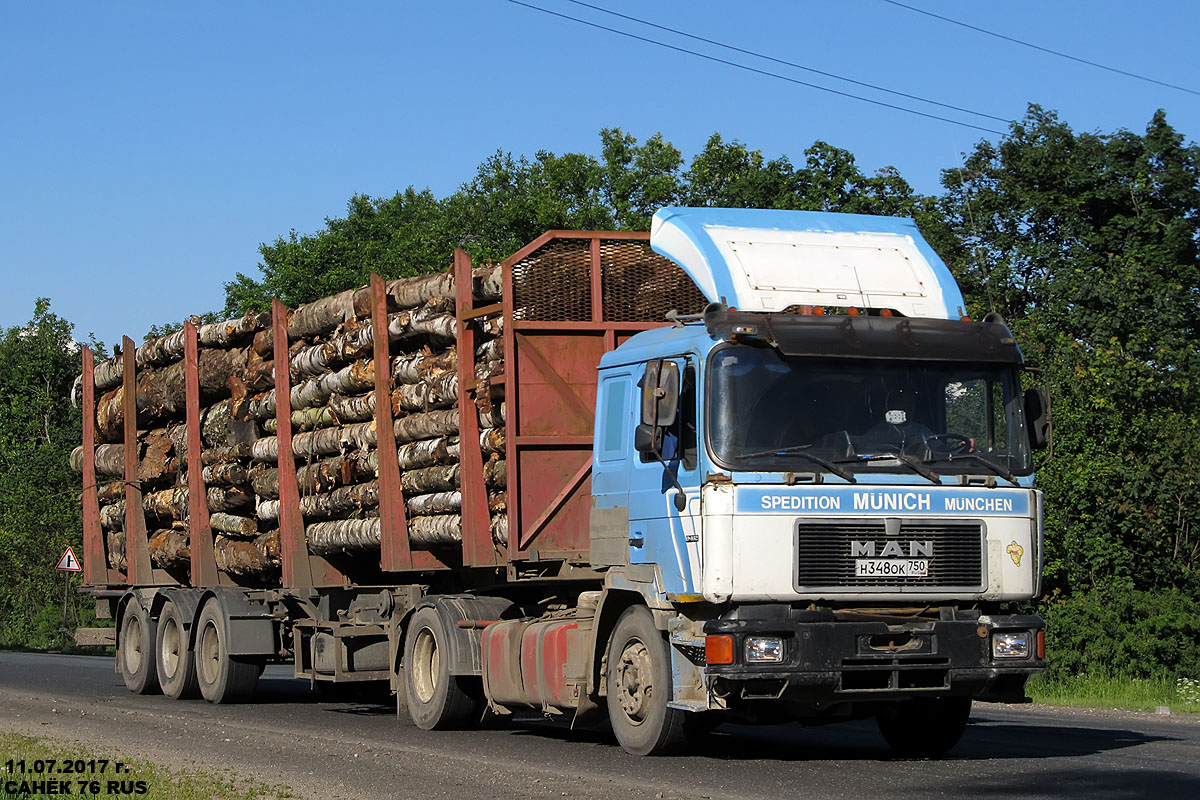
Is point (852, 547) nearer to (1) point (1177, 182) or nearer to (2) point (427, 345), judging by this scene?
(2) point (427, 345)

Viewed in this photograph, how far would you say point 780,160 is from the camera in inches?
1647

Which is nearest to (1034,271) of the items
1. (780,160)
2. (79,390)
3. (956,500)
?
(780,160)

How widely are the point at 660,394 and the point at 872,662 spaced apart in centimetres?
209

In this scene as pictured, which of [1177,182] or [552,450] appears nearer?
[552,450]

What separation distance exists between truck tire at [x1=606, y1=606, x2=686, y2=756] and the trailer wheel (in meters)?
9.30

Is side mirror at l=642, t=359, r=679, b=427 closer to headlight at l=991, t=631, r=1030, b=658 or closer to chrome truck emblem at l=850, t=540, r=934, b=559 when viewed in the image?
chrome truck emblem at l=850, t=540, r=934, b=559

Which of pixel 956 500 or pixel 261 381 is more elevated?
pixel 261 381

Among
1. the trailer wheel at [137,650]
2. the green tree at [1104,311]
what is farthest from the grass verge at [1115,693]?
the trailer wheel at [137,650]

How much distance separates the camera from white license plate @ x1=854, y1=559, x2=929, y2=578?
390 inches

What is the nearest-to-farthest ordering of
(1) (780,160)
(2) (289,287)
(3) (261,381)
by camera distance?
(3) (261,381) → (1) (780,160) → (2) (289,287)

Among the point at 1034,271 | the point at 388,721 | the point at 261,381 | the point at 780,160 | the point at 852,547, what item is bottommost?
the point at 388,721

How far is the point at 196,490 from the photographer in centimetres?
1800

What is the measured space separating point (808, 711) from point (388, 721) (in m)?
5.52

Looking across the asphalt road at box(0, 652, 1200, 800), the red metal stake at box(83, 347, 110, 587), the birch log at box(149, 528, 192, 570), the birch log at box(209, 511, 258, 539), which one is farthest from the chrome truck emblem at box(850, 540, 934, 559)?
the red metal stake at box(83, 347, 110, 587)
